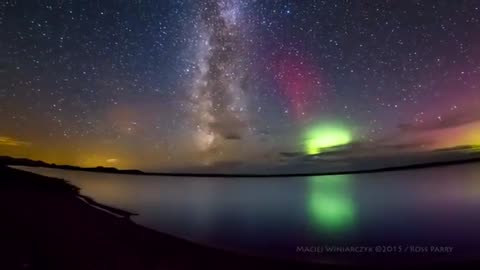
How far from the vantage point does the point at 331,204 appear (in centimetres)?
918

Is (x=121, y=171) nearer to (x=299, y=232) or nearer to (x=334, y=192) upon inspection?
(x=299, y=232)

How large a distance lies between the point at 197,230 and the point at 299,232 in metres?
2.20

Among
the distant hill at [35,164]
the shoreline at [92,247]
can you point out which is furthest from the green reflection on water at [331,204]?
the distant hill at [35,164]

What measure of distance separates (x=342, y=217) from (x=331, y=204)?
7.22 ft

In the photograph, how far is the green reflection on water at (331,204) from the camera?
6440 mm

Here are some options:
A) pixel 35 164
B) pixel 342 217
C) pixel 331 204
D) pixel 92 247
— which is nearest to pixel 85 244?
pixel 92 247

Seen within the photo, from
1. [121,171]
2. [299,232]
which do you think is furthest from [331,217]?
[121,171]

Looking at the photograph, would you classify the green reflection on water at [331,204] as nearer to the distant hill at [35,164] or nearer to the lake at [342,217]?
the lake at [342,217]

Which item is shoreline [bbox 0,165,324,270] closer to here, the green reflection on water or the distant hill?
the distant hill

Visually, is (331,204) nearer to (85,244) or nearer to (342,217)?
(342,217)

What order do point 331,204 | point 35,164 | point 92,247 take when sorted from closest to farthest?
1. point 92,247
2. point 35,164
3. point 331,204

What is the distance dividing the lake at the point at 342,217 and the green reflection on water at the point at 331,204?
0.07ft

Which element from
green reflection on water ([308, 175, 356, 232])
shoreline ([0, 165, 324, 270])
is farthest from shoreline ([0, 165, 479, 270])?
green reflection on water ([308, 175, 356, 232])

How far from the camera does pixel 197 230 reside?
22.6 ft
